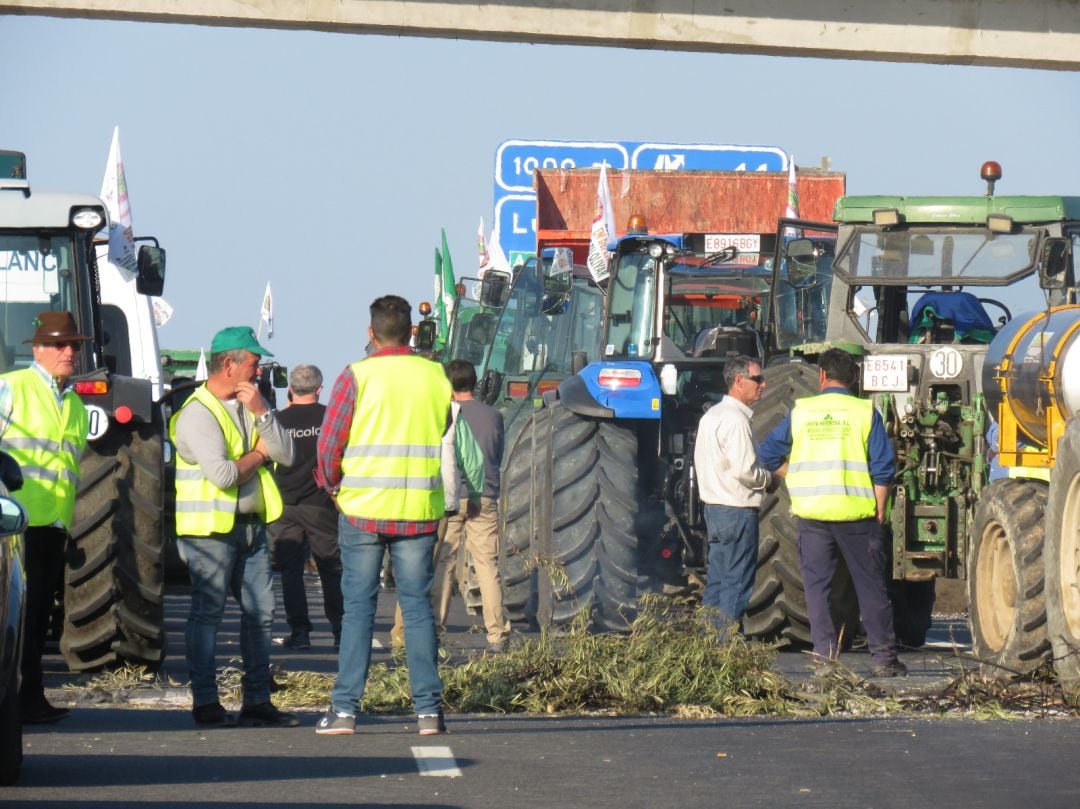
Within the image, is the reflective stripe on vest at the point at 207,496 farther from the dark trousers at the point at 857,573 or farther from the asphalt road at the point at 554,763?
the dark trousers at the point at 857,573

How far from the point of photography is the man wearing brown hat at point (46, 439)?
34.4ft

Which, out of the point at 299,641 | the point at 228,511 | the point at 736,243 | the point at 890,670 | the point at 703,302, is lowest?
the point at 299,641

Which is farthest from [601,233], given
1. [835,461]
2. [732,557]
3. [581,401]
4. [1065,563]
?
[1065,563]

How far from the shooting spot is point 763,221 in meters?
23.1

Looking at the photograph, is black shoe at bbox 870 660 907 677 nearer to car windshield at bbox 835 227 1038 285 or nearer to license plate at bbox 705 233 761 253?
car windshield at bbox 835 227 1038 285

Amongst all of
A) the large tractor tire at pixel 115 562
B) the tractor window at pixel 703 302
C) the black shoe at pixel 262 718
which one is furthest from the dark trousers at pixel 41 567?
the tractor window at pixel 703 302

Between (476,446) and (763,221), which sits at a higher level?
(763,221)

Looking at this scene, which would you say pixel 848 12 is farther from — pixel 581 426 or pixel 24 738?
pixel 24 738

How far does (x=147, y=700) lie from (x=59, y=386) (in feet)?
5.58

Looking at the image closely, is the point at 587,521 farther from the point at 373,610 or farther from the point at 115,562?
the point at 373,610

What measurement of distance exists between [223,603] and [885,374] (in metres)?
4.86

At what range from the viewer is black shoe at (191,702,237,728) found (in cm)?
1026

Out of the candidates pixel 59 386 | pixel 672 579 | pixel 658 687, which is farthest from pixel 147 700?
pixel 672 579

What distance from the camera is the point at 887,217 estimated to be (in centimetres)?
1455
